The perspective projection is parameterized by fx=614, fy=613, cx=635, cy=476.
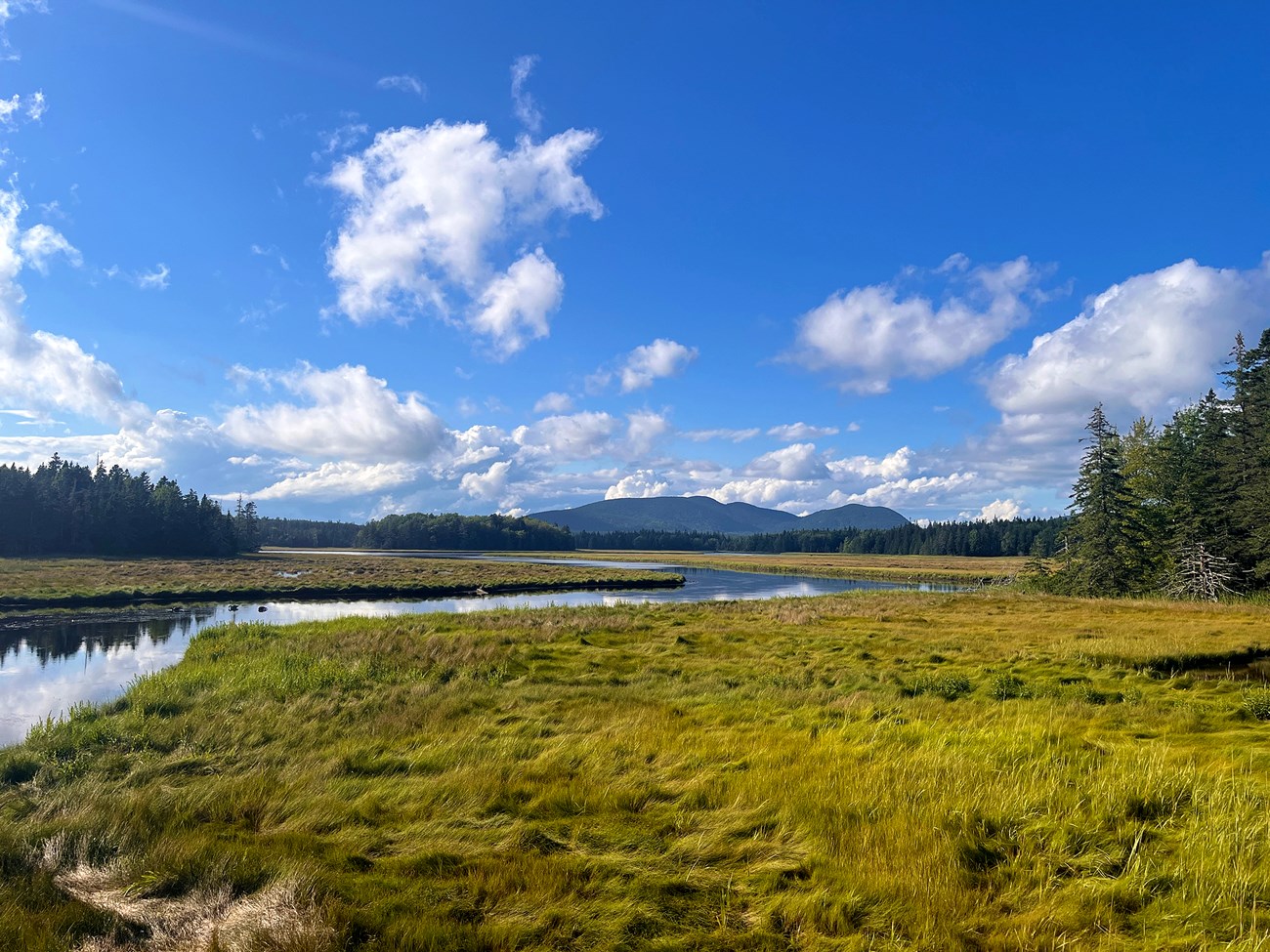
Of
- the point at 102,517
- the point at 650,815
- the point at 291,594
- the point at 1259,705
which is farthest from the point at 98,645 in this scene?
the point at 102,517

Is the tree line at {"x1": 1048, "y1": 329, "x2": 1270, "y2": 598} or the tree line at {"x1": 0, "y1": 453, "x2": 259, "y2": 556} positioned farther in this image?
the tree line at {"x1": 0, "y1": 453, "x2": 259, "y2": 556}

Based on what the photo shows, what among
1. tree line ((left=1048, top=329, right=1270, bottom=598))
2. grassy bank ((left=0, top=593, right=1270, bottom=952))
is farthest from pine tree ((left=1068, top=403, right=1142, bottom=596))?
grassy bank ((left=0, top=593, right=1270, bottom=952))

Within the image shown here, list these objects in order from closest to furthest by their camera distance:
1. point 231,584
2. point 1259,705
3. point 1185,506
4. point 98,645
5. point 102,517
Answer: point 1259,705 → point 98,645 → point 1185,506 → point 231,584 → point 102,517

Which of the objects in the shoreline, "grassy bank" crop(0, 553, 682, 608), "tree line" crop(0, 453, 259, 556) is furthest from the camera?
"tree line" crop(0, 453, 259, 556)

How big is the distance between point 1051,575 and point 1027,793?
5393cm

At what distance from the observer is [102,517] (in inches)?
4001

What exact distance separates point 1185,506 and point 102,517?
140 meters

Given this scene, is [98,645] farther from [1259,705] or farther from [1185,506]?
[1185,506]

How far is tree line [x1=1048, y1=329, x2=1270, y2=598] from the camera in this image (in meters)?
38.7

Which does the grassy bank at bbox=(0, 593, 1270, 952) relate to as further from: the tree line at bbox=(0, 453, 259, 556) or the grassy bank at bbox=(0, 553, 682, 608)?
the tree line at bbox=(0, 453, 259, 556)

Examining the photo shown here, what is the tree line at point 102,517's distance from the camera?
9356 cm

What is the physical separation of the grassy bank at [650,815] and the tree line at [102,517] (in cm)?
11268

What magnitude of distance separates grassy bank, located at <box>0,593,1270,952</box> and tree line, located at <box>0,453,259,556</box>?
370 ft

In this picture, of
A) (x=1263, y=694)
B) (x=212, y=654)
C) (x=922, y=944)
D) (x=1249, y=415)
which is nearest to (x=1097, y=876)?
(x=922, y=944)
